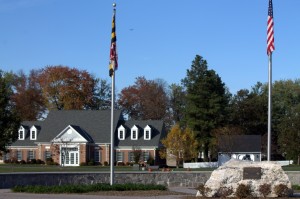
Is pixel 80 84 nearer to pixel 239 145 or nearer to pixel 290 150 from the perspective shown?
pixel 239 145

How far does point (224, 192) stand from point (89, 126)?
6177 cm

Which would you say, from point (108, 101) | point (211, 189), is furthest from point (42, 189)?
point (108, 101)

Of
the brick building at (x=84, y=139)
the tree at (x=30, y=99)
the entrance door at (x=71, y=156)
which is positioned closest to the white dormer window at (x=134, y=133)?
the brick building at (x=84, y=139)

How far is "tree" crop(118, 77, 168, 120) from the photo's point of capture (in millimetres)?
110688

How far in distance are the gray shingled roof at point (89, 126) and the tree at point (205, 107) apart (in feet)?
17.0

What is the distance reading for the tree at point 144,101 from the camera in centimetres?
11069

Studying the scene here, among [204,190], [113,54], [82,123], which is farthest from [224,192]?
[82,123]

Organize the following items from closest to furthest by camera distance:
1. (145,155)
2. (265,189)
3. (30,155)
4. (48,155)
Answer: (265,189)
(48,155)
(145,155)
(30,155)

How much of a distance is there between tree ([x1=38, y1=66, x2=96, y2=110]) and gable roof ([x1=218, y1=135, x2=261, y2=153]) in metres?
31.9

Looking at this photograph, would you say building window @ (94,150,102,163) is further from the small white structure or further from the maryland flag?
the maryland flag

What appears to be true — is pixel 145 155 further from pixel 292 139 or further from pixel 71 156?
pixel 292 139

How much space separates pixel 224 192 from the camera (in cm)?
2450

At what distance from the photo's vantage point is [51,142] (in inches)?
3246

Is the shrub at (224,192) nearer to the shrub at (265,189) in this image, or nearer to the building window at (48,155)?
the shrub at (265,189)
